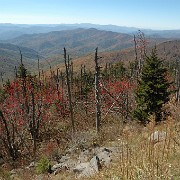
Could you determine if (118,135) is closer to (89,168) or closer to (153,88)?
(153,88)

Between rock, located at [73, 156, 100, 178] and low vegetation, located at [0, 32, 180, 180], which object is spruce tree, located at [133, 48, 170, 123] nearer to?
low vegetation, located at [0, 32, 180, 180]

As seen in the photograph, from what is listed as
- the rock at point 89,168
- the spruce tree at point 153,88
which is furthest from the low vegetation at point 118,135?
the rock at point 89,168

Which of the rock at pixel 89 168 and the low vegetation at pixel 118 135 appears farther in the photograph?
the rock at pixel 89 168

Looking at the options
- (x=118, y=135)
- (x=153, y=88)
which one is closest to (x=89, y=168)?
(x=118, y=135)

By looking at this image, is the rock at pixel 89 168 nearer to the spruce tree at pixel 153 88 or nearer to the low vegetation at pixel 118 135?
the low vegetation at pixel 118 135

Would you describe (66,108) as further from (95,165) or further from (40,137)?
(95,165)

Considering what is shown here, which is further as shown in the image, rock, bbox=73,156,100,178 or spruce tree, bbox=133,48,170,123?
spruce tree, bbox=133,48,170,123

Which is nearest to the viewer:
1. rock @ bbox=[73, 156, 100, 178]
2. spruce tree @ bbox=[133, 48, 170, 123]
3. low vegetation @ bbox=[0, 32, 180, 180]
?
low vegetation @ bbox=[0, 32, 180, 180]

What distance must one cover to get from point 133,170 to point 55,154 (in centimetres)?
1224

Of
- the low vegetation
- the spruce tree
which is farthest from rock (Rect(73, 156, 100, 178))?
the spruce tree

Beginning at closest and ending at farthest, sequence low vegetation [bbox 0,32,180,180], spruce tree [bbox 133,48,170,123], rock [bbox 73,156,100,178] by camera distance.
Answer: low vegetation [bbox 0,32,180,180], rock [bbox 73,156,100,178], spruce tree [bbox 133,48,170,123]

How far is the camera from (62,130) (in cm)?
3044

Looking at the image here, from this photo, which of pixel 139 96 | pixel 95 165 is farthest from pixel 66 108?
pixel 95 165

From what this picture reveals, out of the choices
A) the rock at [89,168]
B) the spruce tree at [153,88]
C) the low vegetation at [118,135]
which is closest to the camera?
the low vegetation at [118,135]
